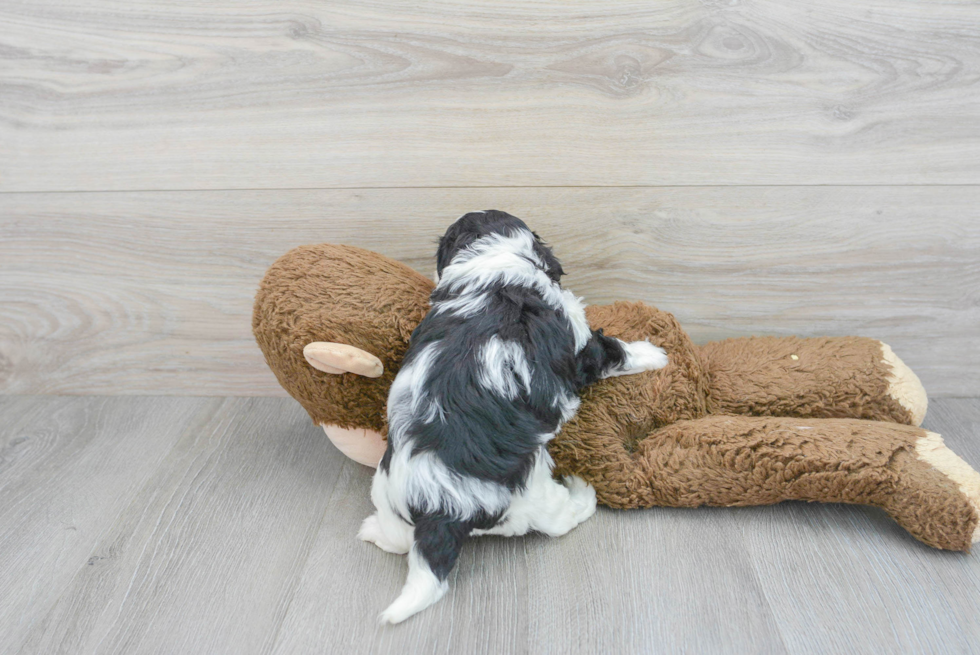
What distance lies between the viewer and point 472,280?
1067 millimetres

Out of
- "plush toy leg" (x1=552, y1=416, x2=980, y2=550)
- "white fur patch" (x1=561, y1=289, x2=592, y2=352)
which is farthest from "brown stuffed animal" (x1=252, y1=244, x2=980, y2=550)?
"white fur patch" (x1=561, y1=289, x2=592, y2=352)

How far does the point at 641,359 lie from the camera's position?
1.20 meters

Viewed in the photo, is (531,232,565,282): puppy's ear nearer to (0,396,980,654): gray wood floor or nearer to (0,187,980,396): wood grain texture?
(0,187,980,396): wood grain texture

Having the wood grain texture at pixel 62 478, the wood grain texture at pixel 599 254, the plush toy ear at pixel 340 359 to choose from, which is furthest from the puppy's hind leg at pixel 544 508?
the wood grain texture at pixel 62 478

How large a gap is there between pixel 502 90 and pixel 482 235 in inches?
14.7

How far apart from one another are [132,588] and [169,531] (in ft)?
0.44

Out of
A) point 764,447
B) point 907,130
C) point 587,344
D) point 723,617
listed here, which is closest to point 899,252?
point 907,130

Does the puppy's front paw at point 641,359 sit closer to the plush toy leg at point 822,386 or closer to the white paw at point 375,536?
the plush toy leg at point 822,386

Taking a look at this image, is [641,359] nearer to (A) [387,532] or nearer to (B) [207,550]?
(A) [387,532]

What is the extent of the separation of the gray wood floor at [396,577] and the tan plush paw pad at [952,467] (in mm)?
115

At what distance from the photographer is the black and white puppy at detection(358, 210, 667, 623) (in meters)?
0.98

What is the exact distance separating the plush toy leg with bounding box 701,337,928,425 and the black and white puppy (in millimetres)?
318

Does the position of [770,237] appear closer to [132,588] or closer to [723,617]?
[723,617]

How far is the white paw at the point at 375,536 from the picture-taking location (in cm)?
112
